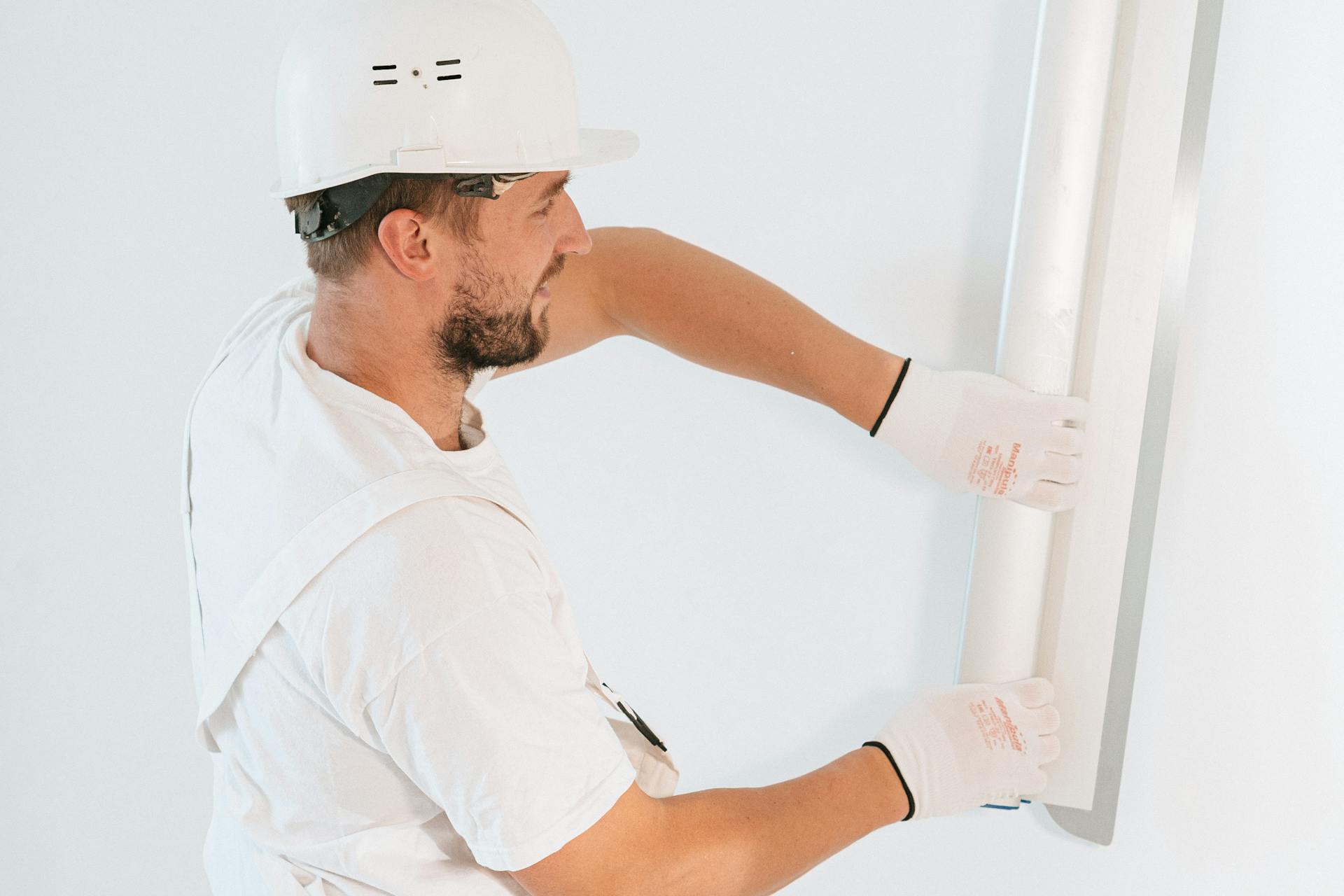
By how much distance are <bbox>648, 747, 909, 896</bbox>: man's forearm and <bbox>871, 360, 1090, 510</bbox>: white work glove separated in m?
0.31

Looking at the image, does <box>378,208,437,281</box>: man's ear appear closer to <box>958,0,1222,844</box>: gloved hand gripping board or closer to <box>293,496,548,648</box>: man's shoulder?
<box>293,496,548,648</box>: man's shoulder

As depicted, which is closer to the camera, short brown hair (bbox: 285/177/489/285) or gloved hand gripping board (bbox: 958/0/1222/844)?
short brown hair (bbox: 285/177/489/285)

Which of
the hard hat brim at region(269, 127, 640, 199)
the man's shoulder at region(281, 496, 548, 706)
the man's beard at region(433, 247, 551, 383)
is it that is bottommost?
the man's shoulder at region(281, 496, 548, 706)

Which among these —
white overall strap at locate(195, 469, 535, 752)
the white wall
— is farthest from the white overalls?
the white wall

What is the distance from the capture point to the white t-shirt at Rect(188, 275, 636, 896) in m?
0.88

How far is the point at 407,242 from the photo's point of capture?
960 mm

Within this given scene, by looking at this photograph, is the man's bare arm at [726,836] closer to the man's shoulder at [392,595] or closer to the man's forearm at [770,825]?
the man's forearm at [770,825]

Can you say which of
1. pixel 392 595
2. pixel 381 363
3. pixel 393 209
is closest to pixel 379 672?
pixel 392 595

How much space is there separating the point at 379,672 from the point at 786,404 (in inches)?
23.7

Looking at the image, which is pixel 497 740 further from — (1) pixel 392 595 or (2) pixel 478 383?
(2) pixel 478 383

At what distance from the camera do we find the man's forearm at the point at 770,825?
3.17ft

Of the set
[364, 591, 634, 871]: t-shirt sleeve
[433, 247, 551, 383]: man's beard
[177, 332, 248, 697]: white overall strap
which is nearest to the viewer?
[364, 591, 634, 871]: t-shirt sleeve

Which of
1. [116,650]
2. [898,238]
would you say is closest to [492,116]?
[898,238]

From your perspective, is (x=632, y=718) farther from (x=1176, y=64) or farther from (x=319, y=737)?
(x=1176, y=64)
